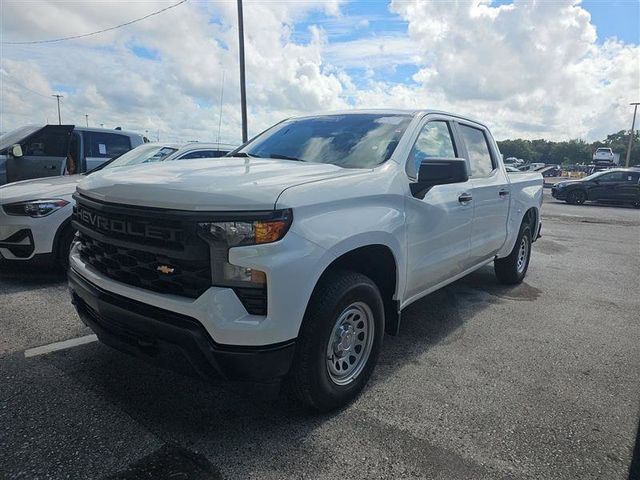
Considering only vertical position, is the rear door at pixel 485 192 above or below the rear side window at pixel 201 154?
below

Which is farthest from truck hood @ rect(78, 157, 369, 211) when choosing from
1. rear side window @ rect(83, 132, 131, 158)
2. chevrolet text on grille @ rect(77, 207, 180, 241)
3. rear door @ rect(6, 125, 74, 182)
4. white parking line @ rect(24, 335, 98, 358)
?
rear side window @ rect(83, 132, 131, 158)

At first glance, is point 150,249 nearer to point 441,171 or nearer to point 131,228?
point 131,228

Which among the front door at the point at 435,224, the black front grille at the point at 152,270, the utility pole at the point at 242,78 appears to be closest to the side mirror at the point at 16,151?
the black front grille at the point at 152,270

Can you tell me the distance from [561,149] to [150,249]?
4735 inches

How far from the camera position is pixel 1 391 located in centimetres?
290

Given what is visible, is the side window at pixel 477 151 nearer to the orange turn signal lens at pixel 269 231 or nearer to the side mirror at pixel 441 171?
the side mirror at pixel 441 171

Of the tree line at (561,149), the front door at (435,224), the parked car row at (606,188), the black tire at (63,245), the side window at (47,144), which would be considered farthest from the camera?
the tree line at (561,149)

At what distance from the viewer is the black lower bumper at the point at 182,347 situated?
2225 mm

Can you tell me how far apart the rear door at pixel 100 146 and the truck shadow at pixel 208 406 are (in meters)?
6.23

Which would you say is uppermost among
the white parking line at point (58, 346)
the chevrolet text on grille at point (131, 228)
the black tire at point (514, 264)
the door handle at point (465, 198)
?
the door handle at point (465, 198)

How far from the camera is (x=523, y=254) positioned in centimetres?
598

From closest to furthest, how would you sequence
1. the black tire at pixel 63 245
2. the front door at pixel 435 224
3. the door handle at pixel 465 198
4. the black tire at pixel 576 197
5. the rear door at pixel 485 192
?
the front door at pixel 435 224 < the door handle at pixel 465 198 < the rear door at pixel 485 192 < the black tire at pixel 63 245 < the black tire at pixel 576 197

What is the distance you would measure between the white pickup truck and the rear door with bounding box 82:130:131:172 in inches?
250

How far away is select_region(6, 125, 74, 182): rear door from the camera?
26.5 feet
